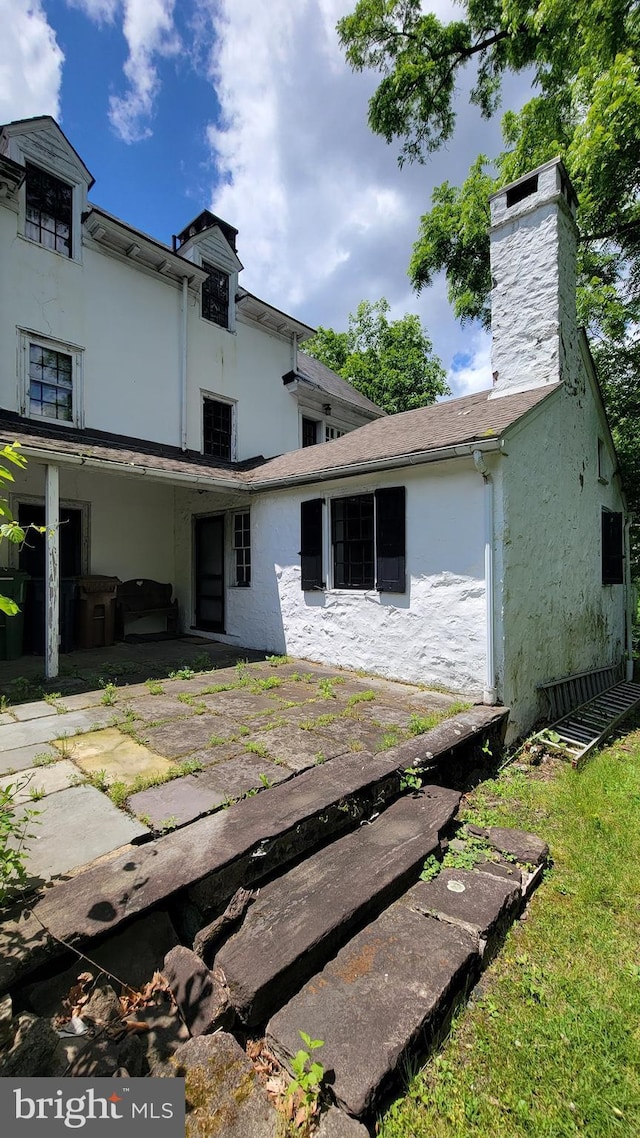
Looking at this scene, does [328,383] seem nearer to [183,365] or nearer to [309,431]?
[309,431]

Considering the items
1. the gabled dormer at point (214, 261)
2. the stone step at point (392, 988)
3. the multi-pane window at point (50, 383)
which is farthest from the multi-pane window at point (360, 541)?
the gabled dormer at point (214, 261)

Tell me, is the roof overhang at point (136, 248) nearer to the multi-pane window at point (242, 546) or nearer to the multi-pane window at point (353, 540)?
the multi-pane window at point (242, 546)

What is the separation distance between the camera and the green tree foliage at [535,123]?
23.1ft

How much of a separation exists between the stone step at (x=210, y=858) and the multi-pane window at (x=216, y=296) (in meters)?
10.3

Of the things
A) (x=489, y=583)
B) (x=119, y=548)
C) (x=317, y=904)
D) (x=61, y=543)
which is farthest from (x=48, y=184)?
(x=317, y=904)

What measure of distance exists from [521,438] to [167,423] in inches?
278

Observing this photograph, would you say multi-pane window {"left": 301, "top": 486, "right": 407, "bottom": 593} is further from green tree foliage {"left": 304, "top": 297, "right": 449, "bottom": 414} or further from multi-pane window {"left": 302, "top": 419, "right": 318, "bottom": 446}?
green tree foliage {"left": 304, "top": 297, "right": 449, "bottom": 414}

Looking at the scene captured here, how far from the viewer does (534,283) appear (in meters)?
6.32

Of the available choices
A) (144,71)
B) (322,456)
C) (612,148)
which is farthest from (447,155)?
(322,456)

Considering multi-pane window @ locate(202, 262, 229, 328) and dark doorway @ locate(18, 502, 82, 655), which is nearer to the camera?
A: dark doorway @ locate(18, 502, 82, 655)

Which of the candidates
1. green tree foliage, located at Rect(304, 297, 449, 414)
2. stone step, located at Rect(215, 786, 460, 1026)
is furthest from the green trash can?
green tree foliage, located at Rect(304, 297, 449, 414)

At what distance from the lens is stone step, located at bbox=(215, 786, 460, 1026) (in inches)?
72.4

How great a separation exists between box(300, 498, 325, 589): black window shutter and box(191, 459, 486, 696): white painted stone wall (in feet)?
0.61

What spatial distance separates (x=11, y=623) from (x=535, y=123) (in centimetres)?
1412
